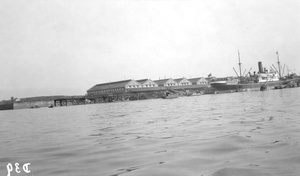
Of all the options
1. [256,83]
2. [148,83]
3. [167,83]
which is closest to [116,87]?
[148,83]

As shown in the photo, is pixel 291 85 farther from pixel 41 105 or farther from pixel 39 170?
pixel 39 170

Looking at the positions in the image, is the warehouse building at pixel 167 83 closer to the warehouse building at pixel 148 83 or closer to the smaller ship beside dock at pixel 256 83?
the warehouse building at pixel 148 83

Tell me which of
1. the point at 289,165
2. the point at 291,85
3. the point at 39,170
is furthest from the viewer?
the point at 291,85

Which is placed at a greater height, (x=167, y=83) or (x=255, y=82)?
(x=167, y=83)

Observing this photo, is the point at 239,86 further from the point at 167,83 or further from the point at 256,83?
the point at 167,83

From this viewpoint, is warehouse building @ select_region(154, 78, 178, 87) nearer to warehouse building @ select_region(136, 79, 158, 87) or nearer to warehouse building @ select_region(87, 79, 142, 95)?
warehouse building @ select_region(136, 79, 158, 87)

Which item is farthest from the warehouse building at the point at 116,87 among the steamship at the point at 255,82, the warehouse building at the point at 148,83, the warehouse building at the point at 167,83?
the steamship at the point at 255,82

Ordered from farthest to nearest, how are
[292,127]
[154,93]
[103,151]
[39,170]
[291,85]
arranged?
[154,93] → [291,85] → [292,127] → [103,151] → [39,170]

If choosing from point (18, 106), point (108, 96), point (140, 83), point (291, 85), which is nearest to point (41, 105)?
point (18, 106)

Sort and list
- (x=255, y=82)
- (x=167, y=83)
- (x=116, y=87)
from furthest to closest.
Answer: (x=167, y=83), (x=116, y=87), (x=255, y=82)

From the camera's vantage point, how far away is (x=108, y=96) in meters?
98.4

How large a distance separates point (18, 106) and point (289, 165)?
383 feet

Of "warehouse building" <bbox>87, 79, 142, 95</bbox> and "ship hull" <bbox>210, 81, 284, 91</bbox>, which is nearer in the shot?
"ship hull" <bbox>210, 81, 284, 91</bbox>

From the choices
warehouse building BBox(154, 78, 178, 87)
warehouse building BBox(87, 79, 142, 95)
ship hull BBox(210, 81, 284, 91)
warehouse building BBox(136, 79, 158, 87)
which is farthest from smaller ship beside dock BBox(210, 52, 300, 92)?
warehouse building BBox(87, 79, 142, 95)
